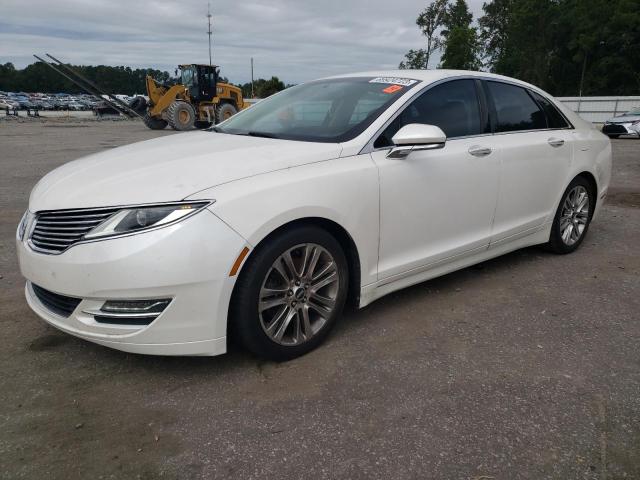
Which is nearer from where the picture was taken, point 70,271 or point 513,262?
point 70,271

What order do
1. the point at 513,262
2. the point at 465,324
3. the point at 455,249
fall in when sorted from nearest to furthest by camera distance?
the point at 465,324, the point at 455,249, the point at 513,262

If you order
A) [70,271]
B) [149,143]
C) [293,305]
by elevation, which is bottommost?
[293,305]

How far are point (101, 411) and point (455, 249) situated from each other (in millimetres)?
2346

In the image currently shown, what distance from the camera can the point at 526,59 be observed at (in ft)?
189

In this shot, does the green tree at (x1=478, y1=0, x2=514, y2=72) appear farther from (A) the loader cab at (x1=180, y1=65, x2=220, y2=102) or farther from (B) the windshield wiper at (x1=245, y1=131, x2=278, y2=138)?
(B) the windshield wiper at (x1=245, y1=131, x2=278, y2=138)

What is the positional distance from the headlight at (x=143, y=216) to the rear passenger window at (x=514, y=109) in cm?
250

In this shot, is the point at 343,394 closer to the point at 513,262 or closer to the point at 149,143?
the point at 149,143

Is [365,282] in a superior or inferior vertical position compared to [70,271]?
inferior

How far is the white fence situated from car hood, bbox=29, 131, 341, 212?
3361 centimetres

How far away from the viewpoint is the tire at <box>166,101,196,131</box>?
2170 cm

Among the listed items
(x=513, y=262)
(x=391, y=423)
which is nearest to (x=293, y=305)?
(x=391, y=423)

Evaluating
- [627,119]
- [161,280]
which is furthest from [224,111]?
[161,280]

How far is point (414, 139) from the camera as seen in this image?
2965 millimetres

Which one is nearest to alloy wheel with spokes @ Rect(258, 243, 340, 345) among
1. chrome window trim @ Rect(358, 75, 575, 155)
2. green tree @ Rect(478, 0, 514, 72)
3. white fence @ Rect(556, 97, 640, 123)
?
chrome window trim @ Rect(358, 75, 575, 155)
